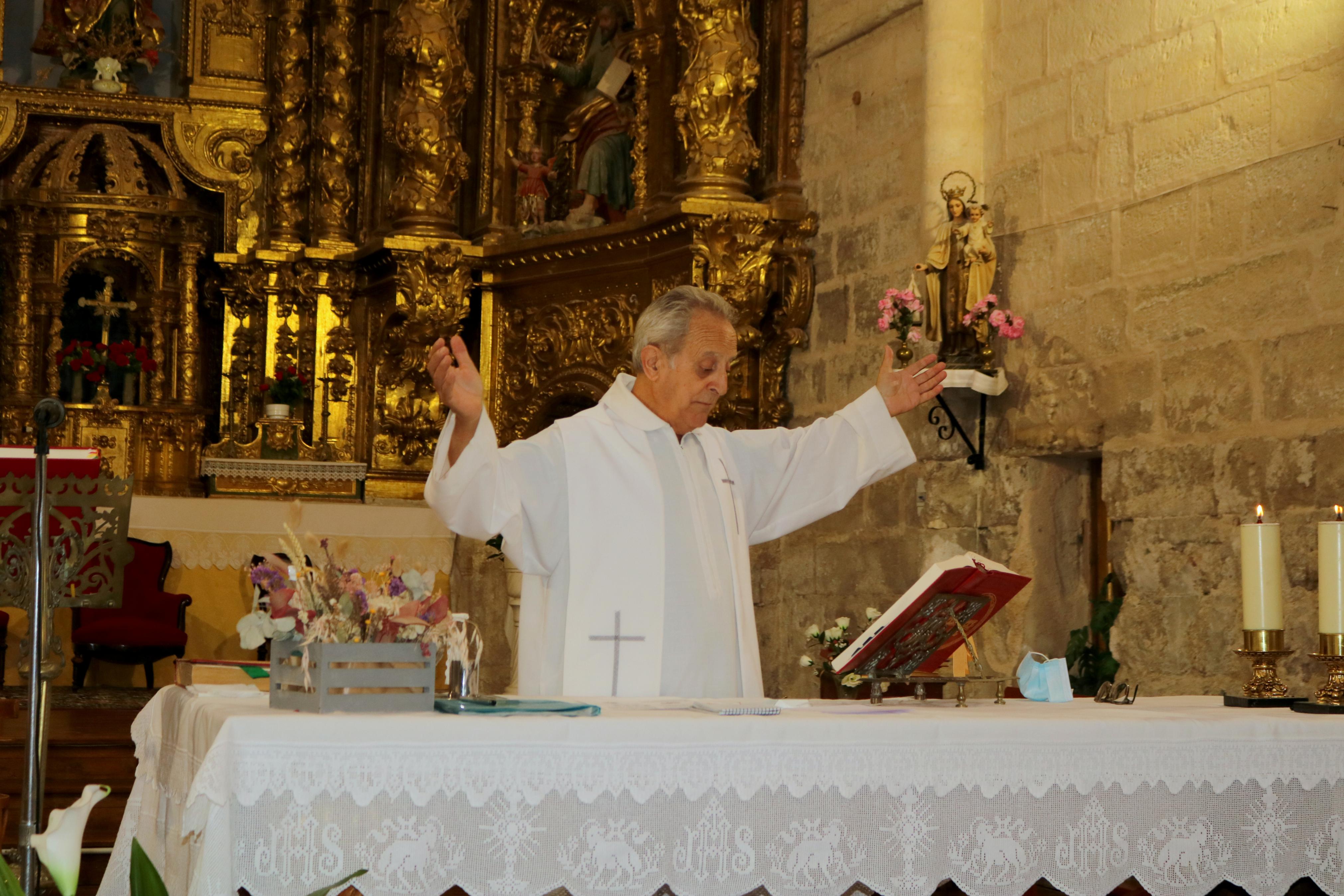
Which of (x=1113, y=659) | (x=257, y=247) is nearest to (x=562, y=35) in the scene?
(x=257, y=247)

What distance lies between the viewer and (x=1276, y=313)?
5.76 metres

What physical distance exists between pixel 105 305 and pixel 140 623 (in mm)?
2905

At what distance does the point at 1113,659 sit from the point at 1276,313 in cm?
148

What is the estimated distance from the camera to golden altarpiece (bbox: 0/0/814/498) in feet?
32.9

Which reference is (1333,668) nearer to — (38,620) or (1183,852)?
(1183,852)

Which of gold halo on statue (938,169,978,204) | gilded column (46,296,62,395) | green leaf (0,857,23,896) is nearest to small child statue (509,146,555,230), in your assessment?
gilded column (46,296,62,395)

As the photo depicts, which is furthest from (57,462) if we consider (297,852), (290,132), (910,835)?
(290,132)

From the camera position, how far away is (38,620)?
9.21 feet

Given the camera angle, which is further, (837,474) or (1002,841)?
(837,474)

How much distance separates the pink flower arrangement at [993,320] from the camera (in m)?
6.82

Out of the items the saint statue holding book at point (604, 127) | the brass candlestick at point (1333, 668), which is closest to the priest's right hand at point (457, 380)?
the brass candlestick at point (1333, 668)

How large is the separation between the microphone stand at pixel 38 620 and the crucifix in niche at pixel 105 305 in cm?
819

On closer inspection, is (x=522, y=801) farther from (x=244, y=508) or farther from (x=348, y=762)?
(x=244, y=508)

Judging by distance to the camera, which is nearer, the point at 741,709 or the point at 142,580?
the point at 741,709
